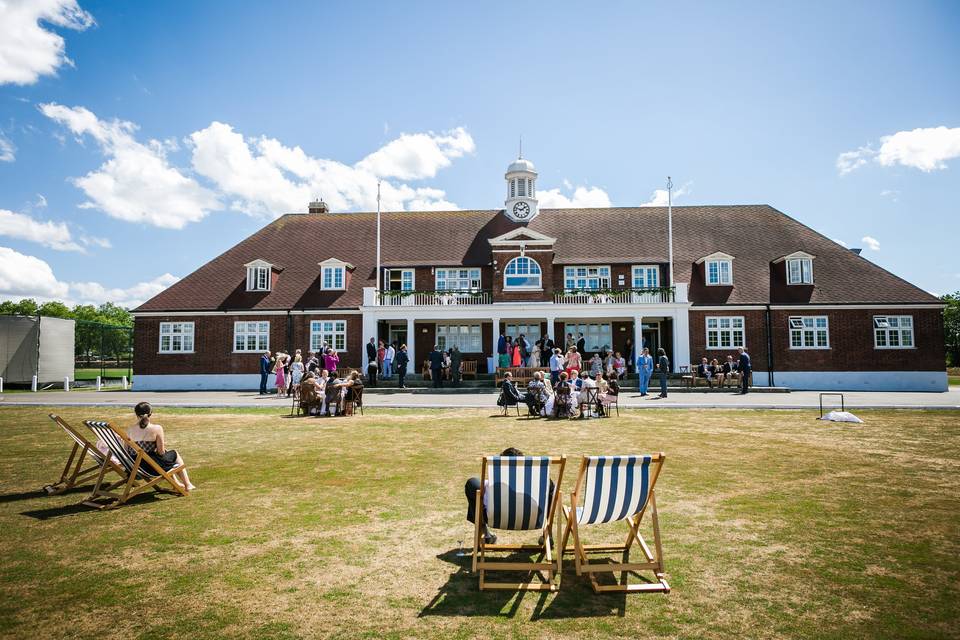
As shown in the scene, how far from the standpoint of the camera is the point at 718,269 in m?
28.7

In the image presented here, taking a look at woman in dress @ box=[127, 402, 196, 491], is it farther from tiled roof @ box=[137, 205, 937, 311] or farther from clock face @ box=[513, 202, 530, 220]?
clock face @ box=[513, 202, 530, 220]

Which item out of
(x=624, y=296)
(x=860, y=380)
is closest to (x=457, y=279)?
(x=624, y=296)

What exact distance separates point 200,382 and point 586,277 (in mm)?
20966

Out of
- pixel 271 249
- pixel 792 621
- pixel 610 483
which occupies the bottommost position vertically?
pixel 792 621

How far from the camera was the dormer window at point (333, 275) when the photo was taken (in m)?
29.5

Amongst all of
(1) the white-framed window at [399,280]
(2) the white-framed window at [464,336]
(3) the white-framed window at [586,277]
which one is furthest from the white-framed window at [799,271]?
(1) the white-framed window at [399,280]

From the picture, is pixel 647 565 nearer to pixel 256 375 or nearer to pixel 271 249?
pixel 256 375

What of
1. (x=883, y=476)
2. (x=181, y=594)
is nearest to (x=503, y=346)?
(x=883, y=476)

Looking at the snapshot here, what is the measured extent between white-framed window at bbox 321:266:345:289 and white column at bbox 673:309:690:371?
57.3ft

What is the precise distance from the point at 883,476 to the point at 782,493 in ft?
6.84

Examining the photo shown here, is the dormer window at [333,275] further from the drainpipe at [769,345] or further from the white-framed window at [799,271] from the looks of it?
the white-framed window at [799,271]

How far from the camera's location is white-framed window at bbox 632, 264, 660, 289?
2920 centimetres

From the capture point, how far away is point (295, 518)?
241 inches

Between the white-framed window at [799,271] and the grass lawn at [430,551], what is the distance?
20.1m
